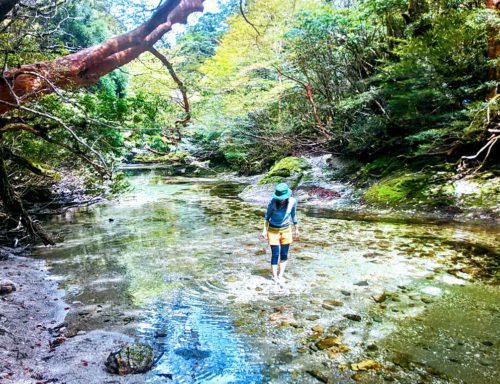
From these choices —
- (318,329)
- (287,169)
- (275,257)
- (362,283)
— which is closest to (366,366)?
(318,329)

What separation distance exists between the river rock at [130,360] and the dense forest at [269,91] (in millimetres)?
2384

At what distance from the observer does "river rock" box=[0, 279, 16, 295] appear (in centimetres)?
575

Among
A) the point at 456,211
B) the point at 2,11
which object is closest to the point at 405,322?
the point at 2,11

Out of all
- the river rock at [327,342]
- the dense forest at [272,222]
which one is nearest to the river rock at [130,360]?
the dense forest at [272,222]

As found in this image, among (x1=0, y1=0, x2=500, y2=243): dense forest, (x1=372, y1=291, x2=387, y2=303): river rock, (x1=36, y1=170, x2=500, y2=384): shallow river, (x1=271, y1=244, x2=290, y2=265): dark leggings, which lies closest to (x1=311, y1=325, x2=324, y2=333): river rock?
(x1=36, y1=170, x2=500, y2=384): shallow river

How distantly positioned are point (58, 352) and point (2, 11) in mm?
3457

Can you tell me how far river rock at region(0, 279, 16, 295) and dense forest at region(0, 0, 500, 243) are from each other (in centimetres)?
139

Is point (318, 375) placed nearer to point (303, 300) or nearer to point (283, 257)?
point (303, 300)

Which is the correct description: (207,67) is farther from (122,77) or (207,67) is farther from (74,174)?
(74,174)

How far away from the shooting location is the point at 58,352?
4156mm

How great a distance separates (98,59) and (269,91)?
587 inches

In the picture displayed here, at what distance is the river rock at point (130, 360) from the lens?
3.79 meters

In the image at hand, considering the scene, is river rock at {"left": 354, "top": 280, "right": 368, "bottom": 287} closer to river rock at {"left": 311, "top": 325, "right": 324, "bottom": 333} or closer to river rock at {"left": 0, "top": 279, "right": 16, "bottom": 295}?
river rock at {"left": 311, "top": 325, "right": 324, "bottom": 333}

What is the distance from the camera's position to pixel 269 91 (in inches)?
768
